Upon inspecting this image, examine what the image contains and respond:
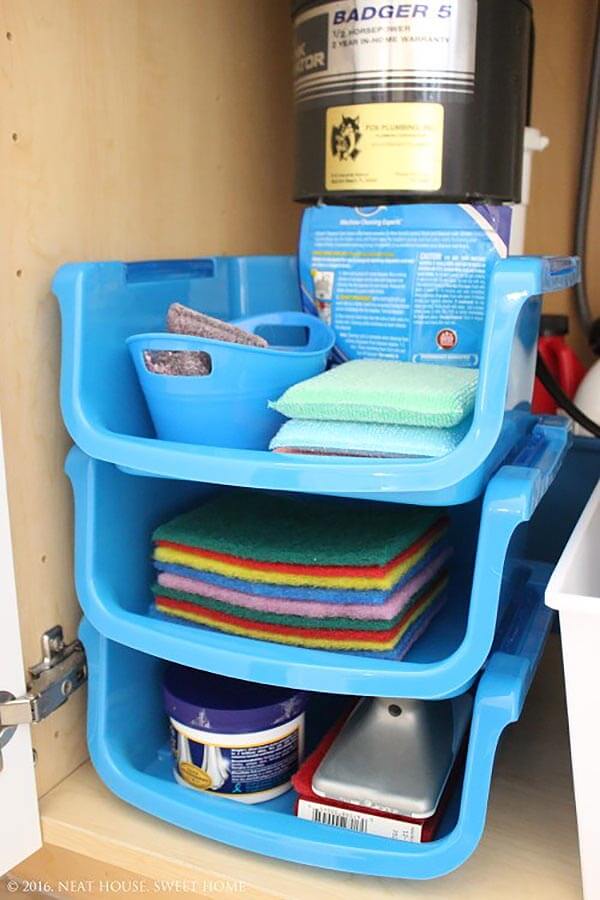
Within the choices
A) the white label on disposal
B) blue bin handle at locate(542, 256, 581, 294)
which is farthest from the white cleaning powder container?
the white label on disposal

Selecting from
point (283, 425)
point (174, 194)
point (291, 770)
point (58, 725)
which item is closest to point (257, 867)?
point (291, 770)

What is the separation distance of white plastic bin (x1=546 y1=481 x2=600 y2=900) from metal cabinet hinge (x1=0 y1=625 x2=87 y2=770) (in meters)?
0.33

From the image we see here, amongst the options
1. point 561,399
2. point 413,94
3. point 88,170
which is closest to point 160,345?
point 88,170

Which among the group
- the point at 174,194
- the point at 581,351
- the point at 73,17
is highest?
the point at 73,17

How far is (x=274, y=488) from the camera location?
49 cm

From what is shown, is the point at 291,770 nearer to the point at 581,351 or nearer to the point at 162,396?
the point at 162,396

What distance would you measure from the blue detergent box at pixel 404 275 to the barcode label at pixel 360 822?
31 cm

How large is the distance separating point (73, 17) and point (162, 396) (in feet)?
0.84

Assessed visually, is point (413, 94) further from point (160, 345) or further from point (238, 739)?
point (238, 739)

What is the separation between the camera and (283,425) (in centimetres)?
54

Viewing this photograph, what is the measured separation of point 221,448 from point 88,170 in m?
0.22

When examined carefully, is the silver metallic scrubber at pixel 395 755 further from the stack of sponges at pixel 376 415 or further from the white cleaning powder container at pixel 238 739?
the stack of sponges at pixel 376 415

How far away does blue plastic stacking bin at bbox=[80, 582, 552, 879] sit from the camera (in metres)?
0.50

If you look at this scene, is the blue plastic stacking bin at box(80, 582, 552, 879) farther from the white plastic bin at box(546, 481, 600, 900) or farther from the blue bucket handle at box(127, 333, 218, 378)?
the blue bucket handle at box(127, 333, 218, 378)
